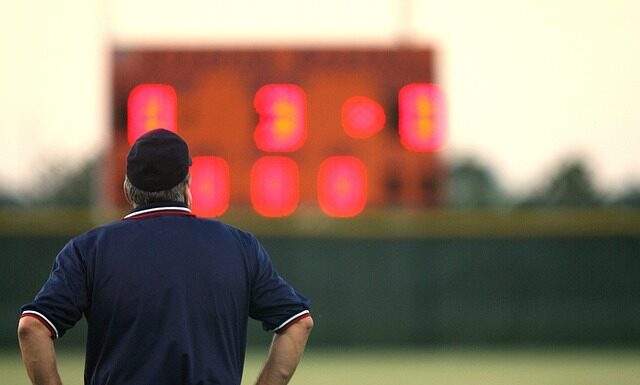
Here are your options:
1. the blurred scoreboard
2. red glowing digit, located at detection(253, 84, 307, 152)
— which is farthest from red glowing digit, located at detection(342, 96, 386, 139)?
red glowing digit, located at detection(253, 84, 307, 152)

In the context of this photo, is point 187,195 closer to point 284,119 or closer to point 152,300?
point 152,300

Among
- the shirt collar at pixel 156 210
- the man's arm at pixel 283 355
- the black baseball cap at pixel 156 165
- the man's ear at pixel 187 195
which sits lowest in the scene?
Answer: the man's arm at pixel 283 355

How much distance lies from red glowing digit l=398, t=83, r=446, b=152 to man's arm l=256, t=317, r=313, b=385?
332 inches

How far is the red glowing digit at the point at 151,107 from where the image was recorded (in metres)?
11.6

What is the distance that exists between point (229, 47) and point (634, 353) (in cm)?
465

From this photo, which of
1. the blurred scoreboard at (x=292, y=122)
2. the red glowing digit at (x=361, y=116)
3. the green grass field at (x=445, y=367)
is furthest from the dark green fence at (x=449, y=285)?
the red glowing digit at (x=361, y=116)

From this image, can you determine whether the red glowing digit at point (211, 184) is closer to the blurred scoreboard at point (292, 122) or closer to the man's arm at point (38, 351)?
the blurred scoreboard at point (292, 122)

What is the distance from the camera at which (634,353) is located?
1254 centimetres

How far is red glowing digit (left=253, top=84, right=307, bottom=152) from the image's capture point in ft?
38.0

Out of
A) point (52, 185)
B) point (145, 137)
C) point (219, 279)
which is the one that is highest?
point (145, 137)

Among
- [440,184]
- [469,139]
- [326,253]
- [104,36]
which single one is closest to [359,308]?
[326,253]

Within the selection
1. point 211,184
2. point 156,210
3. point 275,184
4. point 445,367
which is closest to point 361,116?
point 275,184

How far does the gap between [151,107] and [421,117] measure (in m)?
2.32

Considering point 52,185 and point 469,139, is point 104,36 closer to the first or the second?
point 52,185
